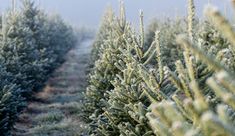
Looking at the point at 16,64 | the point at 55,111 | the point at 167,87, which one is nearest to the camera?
the point at 167,87

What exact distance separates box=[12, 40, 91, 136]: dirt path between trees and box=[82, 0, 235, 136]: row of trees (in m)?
2.62

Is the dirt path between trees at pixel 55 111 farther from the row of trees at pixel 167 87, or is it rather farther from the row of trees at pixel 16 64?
the row of trees at pixel 167 87

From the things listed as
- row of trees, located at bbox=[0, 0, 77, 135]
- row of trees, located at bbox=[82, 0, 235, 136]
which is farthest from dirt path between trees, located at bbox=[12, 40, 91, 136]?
row of trees, located at bbox=[82, 0, 235, 136]

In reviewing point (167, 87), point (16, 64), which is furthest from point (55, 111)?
point (167, 87)

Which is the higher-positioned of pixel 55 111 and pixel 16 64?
pixel 16 64

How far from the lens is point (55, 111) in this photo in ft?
61.6

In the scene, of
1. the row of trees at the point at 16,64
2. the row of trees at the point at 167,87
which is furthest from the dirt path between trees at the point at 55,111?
the row of trees at the point at 167,87

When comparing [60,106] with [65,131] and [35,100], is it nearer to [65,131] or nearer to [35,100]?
[35,100]

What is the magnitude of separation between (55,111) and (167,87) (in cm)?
1228

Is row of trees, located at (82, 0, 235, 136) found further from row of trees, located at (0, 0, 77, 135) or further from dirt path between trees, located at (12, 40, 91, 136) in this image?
dirt path between trees, located at (12, 40, 91, 136)

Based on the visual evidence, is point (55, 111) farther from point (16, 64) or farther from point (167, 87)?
point (167, 87)

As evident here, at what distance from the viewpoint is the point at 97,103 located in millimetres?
12422

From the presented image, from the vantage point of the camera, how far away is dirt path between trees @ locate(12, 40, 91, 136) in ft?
51.2

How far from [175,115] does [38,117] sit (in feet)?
51.5
